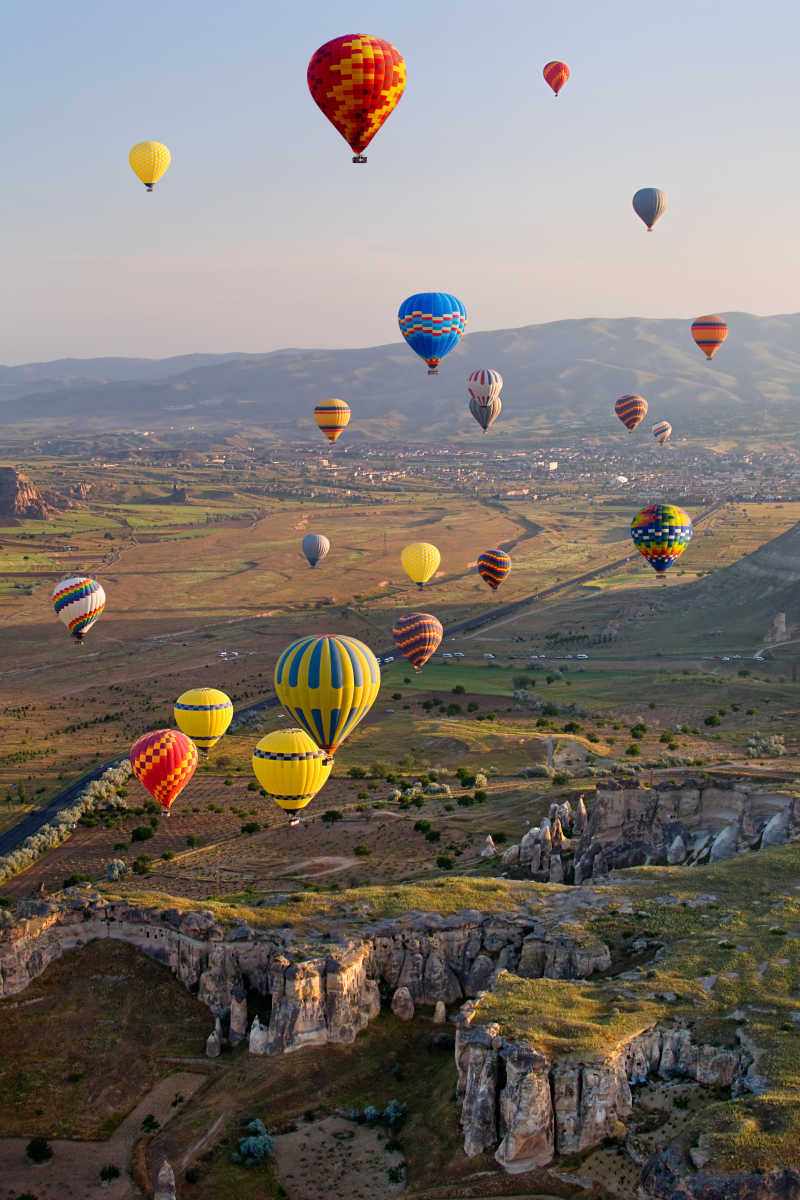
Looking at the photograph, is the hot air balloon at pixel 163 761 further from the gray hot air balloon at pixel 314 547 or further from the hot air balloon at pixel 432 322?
the gray hot air balloon at pixel 314 547

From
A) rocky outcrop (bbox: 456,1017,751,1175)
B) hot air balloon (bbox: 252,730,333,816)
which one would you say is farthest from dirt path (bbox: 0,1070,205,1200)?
hot air balloon (bbox: 252,730,333,816)

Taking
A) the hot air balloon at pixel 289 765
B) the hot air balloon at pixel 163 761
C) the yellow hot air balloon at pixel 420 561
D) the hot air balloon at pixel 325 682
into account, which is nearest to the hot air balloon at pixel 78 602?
the yellow hot air balloon at pixel 420 561

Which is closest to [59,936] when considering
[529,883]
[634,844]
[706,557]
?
[529,883]

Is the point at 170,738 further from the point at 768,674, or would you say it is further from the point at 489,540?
the point at 489,540

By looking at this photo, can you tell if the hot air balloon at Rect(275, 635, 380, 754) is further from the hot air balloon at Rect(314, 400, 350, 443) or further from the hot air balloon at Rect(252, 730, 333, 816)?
the hot air balloon at Rect(314, 400, 350, 443)

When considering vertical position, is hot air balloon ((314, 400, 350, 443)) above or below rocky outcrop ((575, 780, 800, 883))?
above
